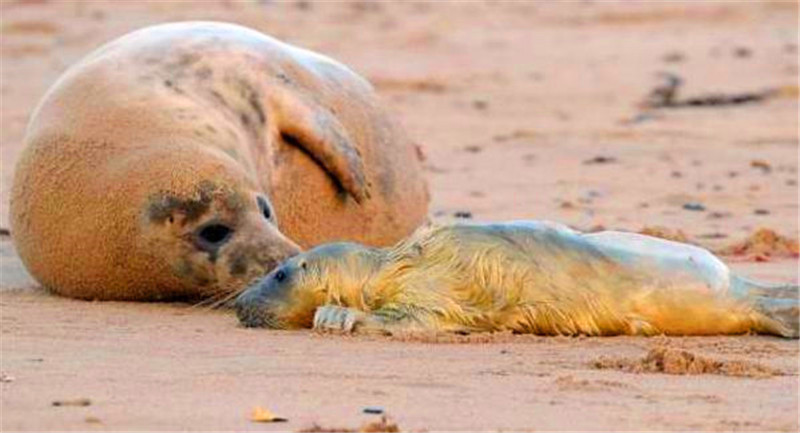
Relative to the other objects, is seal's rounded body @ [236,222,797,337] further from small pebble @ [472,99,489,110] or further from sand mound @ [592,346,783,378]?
small pebble @ [472,99,489,110]

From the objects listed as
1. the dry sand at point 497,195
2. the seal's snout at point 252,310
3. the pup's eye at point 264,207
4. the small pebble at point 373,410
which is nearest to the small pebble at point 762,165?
the dry sand at point 497,195

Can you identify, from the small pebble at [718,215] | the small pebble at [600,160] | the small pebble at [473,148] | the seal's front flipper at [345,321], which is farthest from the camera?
the small pebble at [473,148]

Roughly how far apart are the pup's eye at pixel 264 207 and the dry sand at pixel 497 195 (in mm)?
422

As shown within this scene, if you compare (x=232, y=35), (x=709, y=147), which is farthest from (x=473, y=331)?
(x=709, y=147)

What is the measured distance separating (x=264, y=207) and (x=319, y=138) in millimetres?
670

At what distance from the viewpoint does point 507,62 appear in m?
14.7

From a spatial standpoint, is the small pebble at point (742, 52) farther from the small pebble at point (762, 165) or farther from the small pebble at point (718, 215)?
the small pebble at point (718, 215)

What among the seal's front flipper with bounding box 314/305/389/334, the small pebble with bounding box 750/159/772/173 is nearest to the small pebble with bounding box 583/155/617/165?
the small pebble with bounding box 750/159/772/173

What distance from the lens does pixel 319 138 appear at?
711cm

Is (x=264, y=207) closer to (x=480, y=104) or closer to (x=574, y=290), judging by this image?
(x=574, y=290)

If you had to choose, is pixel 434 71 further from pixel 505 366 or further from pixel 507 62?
pixel 505 366

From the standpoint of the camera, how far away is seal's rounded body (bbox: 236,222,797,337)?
18.0 feet

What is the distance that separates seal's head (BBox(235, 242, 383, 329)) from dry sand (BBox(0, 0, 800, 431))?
81mm

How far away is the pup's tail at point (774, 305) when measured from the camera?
554 cm
